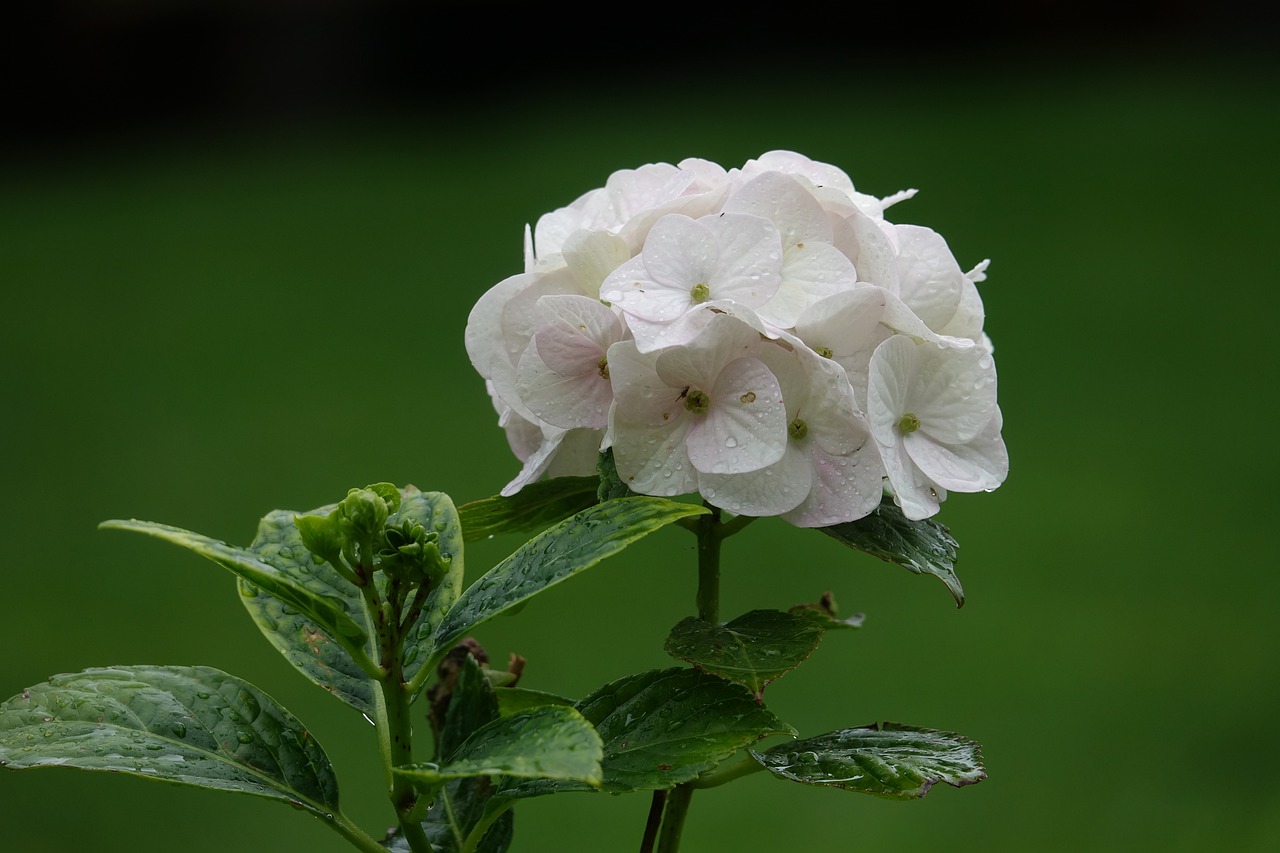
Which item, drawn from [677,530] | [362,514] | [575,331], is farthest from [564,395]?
[677,530]

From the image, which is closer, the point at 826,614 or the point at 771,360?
the point at 771,360

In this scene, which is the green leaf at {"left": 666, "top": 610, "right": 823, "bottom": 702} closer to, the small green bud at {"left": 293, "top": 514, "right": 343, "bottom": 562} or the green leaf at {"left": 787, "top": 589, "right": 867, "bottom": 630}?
the green leaf at {"left": 787, "top": 589, "right": 867, "bottom": 630}

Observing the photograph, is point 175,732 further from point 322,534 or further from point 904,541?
point 904,541

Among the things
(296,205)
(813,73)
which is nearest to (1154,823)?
(296,205)

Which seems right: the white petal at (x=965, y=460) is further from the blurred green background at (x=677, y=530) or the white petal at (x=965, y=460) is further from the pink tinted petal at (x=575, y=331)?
the blurred green background at (x=677, y=530)

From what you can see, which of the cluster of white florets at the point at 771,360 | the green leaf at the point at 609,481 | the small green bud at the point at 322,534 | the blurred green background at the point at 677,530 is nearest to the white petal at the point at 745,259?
the cluster of white florets at the point at 771,360

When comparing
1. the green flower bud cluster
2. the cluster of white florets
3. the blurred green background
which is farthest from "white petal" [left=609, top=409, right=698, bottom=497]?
the blurred green background
